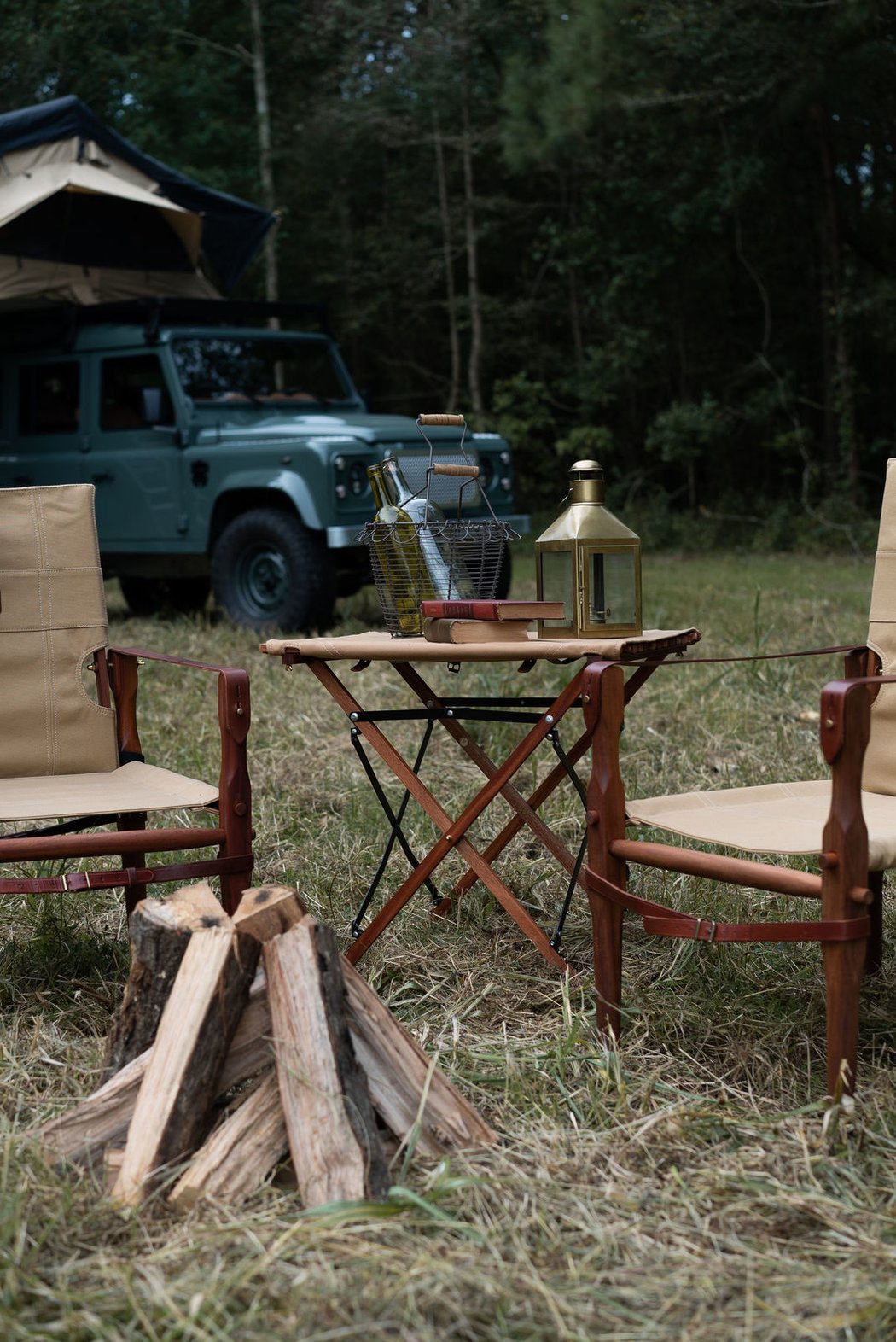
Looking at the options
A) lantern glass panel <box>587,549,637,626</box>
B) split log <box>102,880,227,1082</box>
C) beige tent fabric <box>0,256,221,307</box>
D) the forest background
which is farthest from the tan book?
the forest background

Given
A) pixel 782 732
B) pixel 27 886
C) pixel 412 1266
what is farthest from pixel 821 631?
pixel 412 1266

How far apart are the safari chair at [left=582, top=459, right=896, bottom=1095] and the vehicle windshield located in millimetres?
5401

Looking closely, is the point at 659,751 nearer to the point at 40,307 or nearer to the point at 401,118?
the point at 40,307

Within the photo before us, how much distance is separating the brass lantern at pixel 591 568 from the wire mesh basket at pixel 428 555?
16cm

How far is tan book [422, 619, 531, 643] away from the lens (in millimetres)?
2596

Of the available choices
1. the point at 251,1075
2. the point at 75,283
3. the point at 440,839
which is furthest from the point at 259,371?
the point at 251,1075

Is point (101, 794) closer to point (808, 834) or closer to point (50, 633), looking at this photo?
point (50, 633)

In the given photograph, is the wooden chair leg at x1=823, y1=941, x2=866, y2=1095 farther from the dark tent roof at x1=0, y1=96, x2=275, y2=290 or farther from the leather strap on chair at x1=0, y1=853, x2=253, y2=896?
the dark tent roof at x1=0, y1=96, x2=275, y2=290

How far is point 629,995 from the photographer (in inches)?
104

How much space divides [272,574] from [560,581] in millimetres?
4657

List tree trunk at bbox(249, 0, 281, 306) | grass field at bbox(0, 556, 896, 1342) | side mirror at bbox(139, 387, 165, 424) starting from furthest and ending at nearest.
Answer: tree trunk at bbox(249, 0, 281, 306), side mirror at bbox(139, 387, 165, 424), grass field at bbox(0, 556, 896, 1342)

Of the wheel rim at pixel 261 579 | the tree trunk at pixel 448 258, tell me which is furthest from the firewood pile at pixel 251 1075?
the tree trunk at pixel 448 258

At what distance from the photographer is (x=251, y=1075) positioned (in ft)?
6.74

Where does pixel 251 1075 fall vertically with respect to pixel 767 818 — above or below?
below
